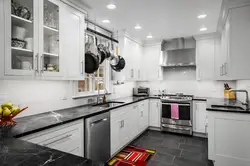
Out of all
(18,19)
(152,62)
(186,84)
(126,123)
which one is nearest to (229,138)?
→ (126,123)

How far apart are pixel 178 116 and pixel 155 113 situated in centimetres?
64

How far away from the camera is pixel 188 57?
14.0ft

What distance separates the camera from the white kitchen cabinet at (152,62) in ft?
15.3

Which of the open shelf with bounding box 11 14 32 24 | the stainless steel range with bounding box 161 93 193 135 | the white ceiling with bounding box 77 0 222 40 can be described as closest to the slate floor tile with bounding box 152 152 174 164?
the stainless steel range with bounding box 161 93 193 135

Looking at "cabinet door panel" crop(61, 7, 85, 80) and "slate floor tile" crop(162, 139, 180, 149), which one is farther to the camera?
"slate floor tile" crop(162, 139, 180, 149)

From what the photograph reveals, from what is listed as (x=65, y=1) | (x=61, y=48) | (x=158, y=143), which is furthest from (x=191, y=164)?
(x=65, y=1)

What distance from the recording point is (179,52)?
14.4ft

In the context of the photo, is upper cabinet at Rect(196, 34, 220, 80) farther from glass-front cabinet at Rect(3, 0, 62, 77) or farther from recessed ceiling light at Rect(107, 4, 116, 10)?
glass-front cabinet at Rect(3, 0, 62, 77)

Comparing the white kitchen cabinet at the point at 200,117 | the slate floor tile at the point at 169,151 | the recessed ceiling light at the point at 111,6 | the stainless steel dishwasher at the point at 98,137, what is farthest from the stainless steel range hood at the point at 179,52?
the stainless steel dishwasher at the point at 98,137

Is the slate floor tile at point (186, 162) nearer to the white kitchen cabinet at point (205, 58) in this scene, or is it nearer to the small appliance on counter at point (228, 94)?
the small appliance on counter at point (228, 94)

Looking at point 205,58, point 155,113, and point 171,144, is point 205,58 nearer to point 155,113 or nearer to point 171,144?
point 155,113

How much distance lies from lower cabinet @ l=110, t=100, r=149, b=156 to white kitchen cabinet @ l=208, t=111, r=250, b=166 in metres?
1.51

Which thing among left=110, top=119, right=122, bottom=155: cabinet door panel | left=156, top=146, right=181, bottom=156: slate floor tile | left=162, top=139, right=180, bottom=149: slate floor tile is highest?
left=110, top=119, right=122, bottom=155: cabinet door panel

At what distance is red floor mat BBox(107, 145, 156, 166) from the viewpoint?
2623mm
